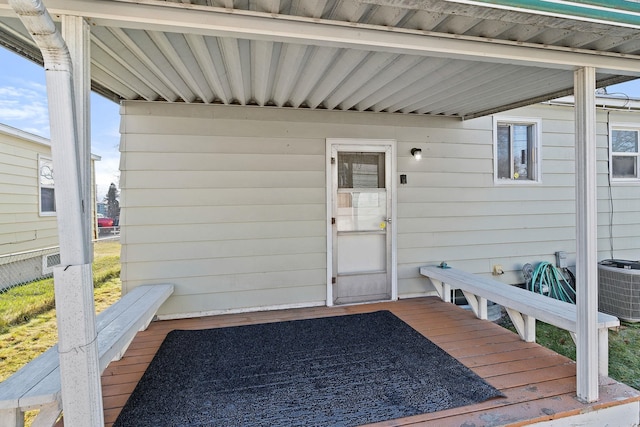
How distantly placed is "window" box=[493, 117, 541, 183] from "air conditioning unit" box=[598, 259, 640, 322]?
5.30ft

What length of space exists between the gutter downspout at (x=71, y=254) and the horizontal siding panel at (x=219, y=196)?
2.16 meters

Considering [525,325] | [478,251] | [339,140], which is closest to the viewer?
[525,325]

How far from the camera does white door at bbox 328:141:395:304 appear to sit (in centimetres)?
413

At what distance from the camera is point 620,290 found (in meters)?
4.55

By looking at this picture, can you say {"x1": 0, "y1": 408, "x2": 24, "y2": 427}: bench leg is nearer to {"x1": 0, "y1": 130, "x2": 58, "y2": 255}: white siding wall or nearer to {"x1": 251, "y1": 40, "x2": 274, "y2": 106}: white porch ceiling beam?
{"x1": 251, "y1": 40, "x2": 274, "y2": 106}: white porch ceiling beam

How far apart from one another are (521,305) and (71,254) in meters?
3.34

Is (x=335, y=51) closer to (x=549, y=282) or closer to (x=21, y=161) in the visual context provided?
(x=549, y=282)

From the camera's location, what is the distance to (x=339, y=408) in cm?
210

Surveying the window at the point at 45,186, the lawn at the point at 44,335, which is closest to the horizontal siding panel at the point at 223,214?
the lawn at the point at 44,335

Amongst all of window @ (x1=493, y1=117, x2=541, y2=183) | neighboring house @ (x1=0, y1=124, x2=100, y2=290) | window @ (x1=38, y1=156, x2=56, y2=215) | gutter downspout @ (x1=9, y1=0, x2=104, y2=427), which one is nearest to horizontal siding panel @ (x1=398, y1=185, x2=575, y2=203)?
window @ (x1=493, y1=117, x2=541, y2=183)

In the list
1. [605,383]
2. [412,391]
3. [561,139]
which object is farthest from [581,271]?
[561,139]

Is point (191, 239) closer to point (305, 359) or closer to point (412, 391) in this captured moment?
point (305, 359)

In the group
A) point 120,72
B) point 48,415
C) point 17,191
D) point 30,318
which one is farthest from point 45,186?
point 48,415

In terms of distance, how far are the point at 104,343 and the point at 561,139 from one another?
239 inches
